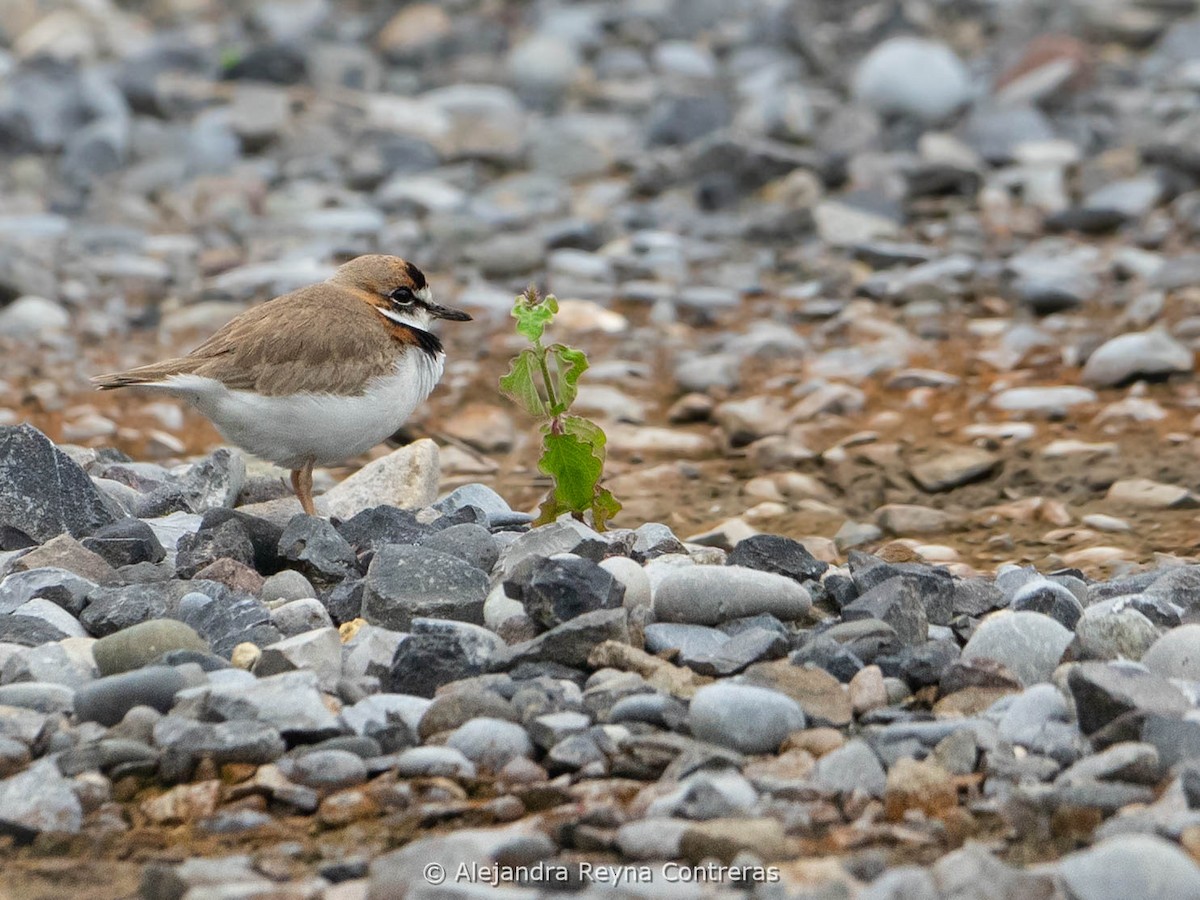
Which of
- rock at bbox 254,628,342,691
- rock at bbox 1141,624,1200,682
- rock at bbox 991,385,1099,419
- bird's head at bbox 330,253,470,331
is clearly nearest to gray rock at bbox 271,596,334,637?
rock at bbox 254,628,342,691

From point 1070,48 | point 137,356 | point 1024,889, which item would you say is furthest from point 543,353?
point 1070,48

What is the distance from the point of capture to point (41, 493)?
230 inches

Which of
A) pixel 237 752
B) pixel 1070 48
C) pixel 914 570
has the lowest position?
pixel 237 752

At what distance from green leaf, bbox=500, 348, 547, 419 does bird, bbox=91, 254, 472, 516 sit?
76 centimetres

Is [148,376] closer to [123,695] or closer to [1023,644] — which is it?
[123,695]

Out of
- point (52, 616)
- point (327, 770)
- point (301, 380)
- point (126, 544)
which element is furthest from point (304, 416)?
point (327, 770)

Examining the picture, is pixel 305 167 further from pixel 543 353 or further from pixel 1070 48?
pixel 543 353

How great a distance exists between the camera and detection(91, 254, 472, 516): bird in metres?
6.13

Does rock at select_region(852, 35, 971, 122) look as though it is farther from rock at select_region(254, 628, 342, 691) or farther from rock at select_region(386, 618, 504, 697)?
rock at select_region(254, 628, 342, 691)

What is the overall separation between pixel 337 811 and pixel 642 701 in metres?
0.87

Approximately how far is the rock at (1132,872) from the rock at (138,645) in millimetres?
2610

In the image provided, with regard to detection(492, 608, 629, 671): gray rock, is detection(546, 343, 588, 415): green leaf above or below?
above

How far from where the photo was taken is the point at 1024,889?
3.56m

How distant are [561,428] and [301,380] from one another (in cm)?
109
